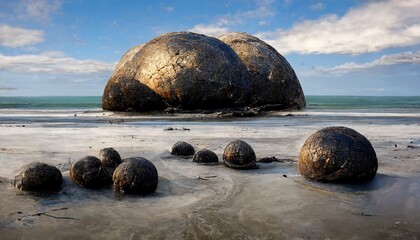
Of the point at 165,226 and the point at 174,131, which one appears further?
the point at 174,131

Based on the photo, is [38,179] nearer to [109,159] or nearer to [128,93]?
[109,159]

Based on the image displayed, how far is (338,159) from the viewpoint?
4.54m

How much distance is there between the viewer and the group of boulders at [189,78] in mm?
17891

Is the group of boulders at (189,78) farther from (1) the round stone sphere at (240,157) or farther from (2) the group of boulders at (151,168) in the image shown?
(2) the group of boulders at (151,168)

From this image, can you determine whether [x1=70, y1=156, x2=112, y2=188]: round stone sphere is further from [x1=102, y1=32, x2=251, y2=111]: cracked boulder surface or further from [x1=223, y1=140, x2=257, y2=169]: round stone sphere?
[x1=102, y1=32, x2=251, y2=111]: cracked boulder surface

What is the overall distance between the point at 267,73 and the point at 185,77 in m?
5.06

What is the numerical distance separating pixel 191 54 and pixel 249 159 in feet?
43.2

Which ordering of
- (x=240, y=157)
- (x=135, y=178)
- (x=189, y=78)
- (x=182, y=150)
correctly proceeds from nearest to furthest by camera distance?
(x=135, y=178), (x=240, y=157), (x=182, y=150), (x=189, y=78)

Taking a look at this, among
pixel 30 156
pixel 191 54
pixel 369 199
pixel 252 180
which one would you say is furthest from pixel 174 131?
pixel 191 54

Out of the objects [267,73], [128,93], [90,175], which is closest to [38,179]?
[90,175]

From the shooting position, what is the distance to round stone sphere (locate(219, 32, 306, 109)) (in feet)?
66.8

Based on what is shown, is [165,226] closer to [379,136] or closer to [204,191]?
[204,191]

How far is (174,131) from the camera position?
968cm

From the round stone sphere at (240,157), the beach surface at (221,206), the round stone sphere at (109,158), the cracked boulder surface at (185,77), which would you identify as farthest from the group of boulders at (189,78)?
the round stone sphere at (109,158)
